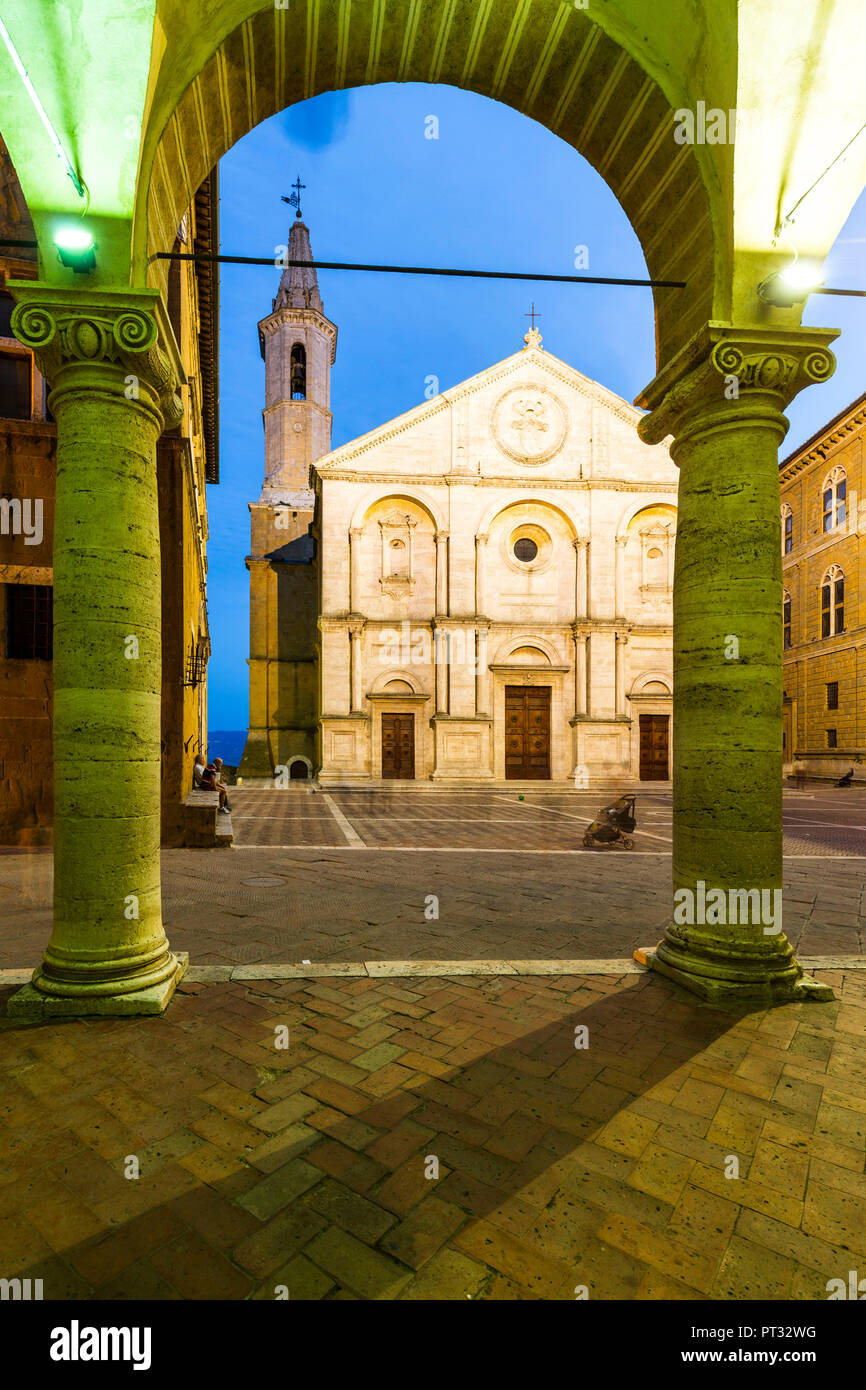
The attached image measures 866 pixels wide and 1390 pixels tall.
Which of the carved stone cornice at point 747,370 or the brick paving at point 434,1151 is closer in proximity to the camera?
the brick paving at point 434,1151

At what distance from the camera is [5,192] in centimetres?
995

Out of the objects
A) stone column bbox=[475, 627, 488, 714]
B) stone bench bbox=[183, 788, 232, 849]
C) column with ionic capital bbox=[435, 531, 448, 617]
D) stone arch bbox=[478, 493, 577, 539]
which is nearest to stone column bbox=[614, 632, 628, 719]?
stone arch bbox=[478, 493, 577, 539]

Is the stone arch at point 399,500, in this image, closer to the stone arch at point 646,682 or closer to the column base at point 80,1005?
the stone arch at point 646,682

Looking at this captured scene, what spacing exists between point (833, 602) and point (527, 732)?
16.3 m

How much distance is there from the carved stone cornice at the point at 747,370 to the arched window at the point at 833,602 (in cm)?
2898

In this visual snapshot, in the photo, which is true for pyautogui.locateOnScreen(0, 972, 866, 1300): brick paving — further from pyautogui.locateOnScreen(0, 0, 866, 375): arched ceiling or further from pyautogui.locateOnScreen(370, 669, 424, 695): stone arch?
pyautogui.locateOnScreen(370, 669, 424, 695): stone arch

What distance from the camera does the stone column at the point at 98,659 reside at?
3920 millimetres

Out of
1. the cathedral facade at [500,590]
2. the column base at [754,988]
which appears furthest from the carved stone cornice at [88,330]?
the cathedral facade at [500,590]

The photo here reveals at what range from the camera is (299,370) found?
35281mm

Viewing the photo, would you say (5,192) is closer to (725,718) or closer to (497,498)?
(725,718)

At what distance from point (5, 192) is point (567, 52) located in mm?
9796

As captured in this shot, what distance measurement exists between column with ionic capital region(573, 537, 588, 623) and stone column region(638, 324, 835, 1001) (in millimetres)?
21438

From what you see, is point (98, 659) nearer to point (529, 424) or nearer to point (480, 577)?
point (480, 577)

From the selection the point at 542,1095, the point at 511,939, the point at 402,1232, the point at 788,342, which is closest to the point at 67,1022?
the point at 402,1232
